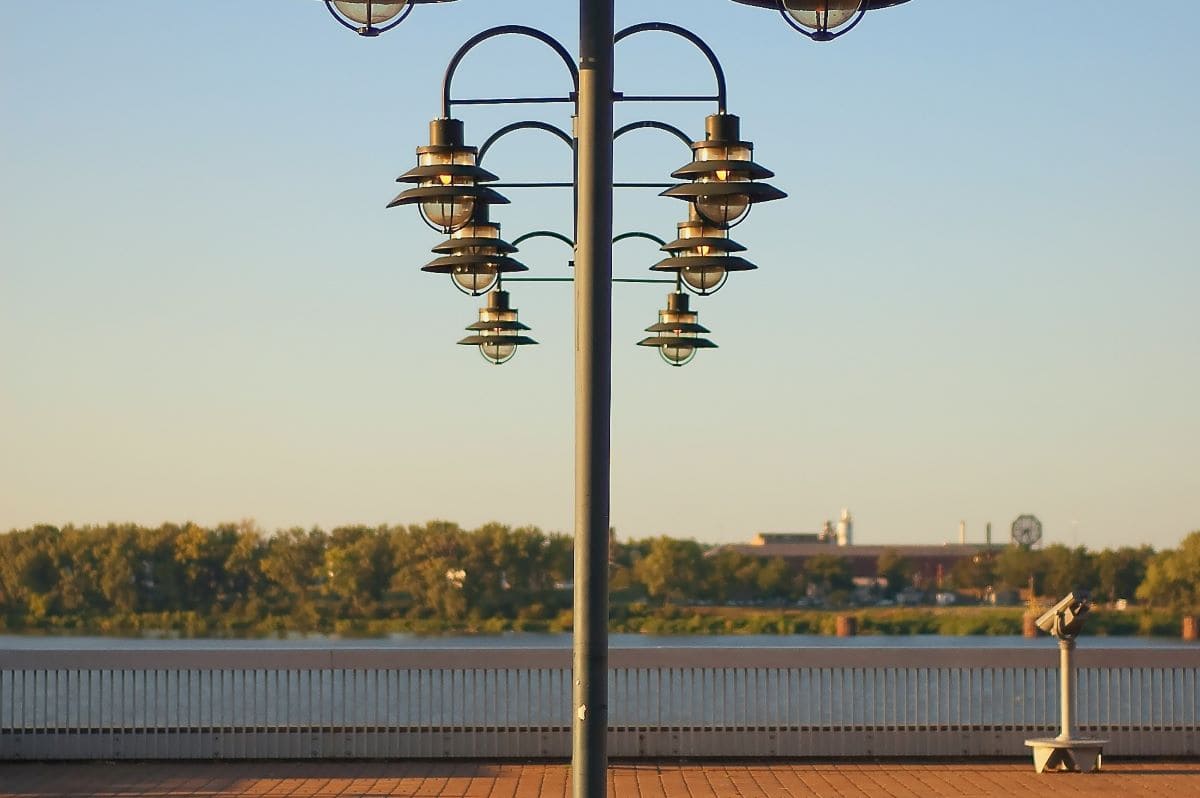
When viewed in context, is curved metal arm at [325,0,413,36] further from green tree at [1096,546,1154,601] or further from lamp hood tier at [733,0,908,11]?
green tree at [1096,546,1154,601]

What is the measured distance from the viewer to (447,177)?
7484mm

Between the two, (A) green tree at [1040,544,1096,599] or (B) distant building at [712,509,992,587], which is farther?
(B) distant building at [712,509,992,587]

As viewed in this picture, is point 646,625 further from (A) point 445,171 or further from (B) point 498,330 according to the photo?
(A) point 445,171

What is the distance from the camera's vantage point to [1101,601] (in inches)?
2662

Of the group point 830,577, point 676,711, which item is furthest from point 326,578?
point 676,711

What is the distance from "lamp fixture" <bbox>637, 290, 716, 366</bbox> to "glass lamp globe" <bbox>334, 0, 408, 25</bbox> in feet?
21.0

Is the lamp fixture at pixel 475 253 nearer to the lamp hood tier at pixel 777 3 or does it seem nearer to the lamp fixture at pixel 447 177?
the lamp fixture at pixel 447 177

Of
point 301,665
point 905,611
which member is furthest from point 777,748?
point 905,611

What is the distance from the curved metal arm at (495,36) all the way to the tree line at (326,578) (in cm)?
4690

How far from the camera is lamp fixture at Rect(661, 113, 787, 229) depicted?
23.0ft

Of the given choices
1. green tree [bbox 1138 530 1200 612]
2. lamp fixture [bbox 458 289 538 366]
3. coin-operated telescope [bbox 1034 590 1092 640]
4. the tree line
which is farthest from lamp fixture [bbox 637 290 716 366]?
green tree [bbox 1138 530 1200 612]

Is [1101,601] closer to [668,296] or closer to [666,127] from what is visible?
[668,296]

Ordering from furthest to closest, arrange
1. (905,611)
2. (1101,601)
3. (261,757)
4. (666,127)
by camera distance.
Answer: (905,611)
(1101,601)
(261,757)
(666,127)

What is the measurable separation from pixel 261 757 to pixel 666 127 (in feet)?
26.1
